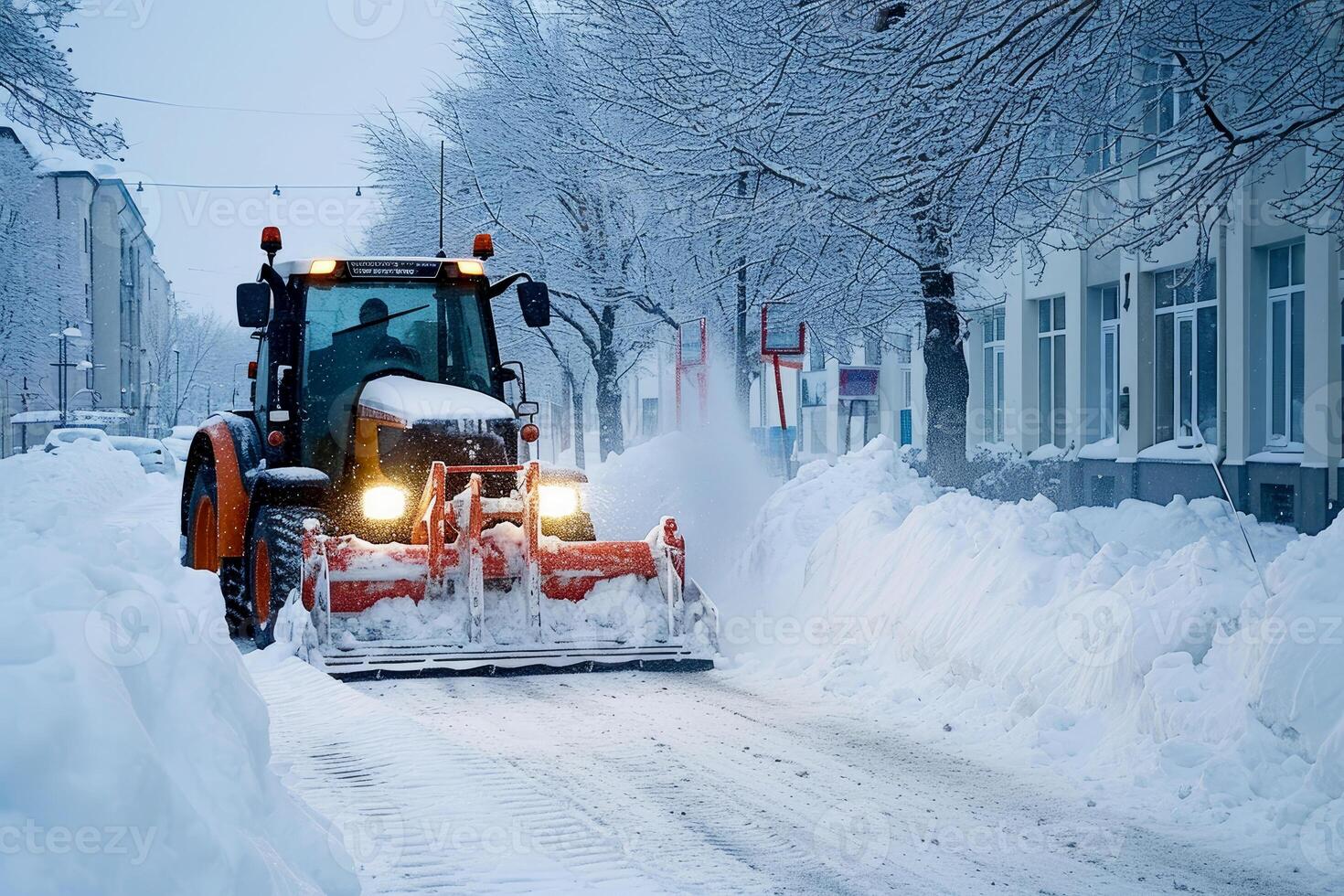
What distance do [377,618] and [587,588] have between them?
1.39 meters

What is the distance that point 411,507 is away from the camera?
9383mm

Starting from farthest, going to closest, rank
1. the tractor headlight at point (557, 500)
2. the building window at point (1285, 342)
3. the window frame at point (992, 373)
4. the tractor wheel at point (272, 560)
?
the window frame at point (992, 373), the building window at point (1285, 342), the tractor headlight at point (557, 500), the tractor wheel at point (272, 560)

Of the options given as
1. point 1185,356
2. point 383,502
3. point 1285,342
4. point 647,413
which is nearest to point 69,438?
point 1185,356

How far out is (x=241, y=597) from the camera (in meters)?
9.75

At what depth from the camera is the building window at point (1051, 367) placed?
22625mm

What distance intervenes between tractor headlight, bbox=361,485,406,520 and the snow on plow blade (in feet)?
0.61

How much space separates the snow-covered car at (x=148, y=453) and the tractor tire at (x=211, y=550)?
29.6m

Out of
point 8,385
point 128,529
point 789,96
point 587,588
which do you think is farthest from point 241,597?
point 8,385

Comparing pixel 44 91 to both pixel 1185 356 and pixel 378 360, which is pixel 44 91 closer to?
pixel 378 360

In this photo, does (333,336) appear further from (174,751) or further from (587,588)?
(174,751)

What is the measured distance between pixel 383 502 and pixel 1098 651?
15.9 feet

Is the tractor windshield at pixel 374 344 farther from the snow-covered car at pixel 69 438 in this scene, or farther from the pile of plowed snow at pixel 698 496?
the snow-covered car at pixel 69 438

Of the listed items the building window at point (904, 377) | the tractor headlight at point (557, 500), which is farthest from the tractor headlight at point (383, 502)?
the building window at point (904, 377)

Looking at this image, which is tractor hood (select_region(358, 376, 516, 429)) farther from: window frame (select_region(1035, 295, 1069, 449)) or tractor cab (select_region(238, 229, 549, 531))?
window frame (select_region(1035, 295, 1069, 449))
